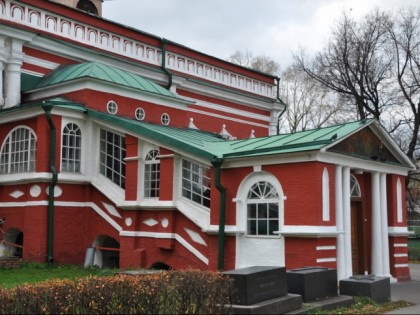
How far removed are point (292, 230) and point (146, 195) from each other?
4.81 m

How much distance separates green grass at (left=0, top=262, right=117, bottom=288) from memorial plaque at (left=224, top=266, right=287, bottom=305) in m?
5.42

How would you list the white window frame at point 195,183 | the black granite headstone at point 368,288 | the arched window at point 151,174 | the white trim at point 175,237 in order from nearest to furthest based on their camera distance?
the black granite headstone at point 368,288
the white trim at point 175,237
the white window frame at point 195,183
the arched window at point 151,174

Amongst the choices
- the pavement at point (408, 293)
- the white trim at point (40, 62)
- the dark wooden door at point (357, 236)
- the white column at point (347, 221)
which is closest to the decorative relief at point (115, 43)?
the white trim at point (40, 62)

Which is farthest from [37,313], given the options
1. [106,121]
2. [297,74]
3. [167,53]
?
[297,74]

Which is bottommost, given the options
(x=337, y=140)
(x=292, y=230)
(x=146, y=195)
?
(x=292, y=230)

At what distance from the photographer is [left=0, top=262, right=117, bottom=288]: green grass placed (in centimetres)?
1367

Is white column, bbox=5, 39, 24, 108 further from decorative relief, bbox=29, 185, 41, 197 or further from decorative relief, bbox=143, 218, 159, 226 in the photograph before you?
decorative relief, bbox=143, 218, 159, 226

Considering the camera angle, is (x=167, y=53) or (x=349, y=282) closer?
(x=349, y=282)

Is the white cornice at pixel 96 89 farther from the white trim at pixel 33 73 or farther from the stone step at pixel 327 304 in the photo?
the stone step at pixel 327 304

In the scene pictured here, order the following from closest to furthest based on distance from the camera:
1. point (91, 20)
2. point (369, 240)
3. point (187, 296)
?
point (187, 296) < point (369, 240) < point (91, 20)

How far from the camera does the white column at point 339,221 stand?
1371 cm

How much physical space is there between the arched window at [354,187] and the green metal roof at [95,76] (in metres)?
7.55

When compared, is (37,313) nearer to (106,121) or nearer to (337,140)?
(337,140)

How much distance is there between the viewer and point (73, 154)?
17.5 m
